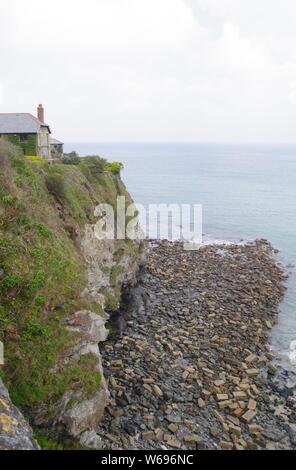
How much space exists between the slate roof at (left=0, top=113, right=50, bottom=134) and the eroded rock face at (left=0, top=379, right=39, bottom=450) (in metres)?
30.0

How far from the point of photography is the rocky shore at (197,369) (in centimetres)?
1755

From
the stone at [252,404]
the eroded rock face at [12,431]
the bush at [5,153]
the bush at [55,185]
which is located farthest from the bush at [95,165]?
the eroded rock face at [12,431]

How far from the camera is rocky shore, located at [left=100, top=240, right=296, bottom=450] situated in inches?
691

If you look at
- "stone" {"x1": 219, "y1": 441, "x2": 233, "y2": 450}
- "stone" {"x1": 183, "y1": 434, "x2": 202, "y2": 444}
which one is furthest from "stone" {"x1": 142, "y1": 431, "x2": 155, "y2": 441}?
"stone" {"x1": 219, "y1": 441, "x2": 233, "y2": 450}

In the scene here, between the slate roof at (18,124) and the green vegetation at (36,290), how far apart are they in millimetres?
14418

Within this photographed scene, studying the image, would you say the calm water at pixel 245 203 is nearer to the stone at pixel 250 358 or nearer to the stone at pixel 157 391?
the stone at pixel 250 358

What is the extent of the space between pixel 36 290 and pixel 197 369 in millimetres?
11136

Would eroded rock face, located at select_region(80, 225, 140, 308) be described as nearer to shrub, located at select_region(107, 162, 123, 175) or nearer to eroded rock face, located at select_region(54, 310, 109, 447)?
eroded rock face, located at select_region(54, 310, 109, 447)

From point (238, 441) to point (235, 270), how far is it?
23591 millimetres

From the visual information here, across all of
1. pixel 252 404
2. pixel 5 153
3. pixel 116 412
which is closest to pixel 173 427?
pixel 116 412

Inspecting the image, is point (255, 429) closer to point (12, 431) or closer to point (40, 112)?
point (12, 431)

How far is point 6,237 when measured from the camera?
17250 mm

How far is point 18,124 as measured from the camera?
37375 millimetres

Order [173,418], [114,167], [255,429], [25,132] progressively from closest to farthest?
1. [255,429]
2. [173,418]
3. [25,132]
4. [114,167]
